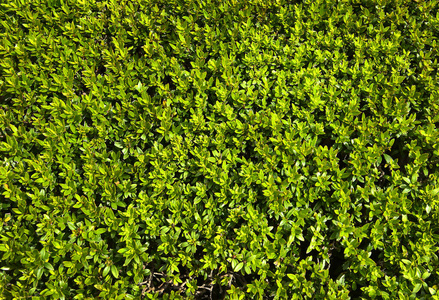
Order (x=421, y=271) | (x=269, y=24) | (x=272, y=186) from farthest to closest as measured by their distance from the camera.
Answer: (x=269, y=24) < (x=272, y=186) < (x=421, y=271)

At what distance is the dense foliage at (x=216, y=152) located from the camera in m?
2.44

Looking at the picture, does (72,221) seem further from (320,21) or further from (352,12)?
(352,12)

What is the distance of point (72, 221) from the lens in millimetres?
2508

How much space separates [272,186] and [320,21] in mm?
1908

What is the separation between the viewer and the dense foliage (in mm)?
2443

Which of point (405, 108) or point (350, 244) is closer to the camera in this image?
point (350, 244)

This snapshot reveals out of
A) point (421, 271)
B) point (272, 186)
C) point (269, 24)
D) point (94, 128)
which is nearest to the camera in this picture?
point (421, 271)

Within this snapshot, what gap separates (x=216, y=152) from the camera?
2.72 metres

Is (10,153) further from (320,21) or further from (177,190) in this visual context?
(320,21)

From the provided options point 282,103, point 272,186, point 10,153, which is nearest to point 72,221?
point 10,153

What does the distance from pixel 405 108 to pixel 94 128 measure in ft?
8.48

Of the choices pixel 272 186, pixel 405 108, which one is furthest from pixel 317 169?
pixel 405 108

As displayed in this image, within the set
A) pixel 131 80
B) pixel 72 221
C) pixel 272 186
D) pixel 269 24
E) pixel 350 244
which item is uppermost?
pixel 269 24

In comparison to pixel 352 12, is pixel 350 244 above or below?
below
